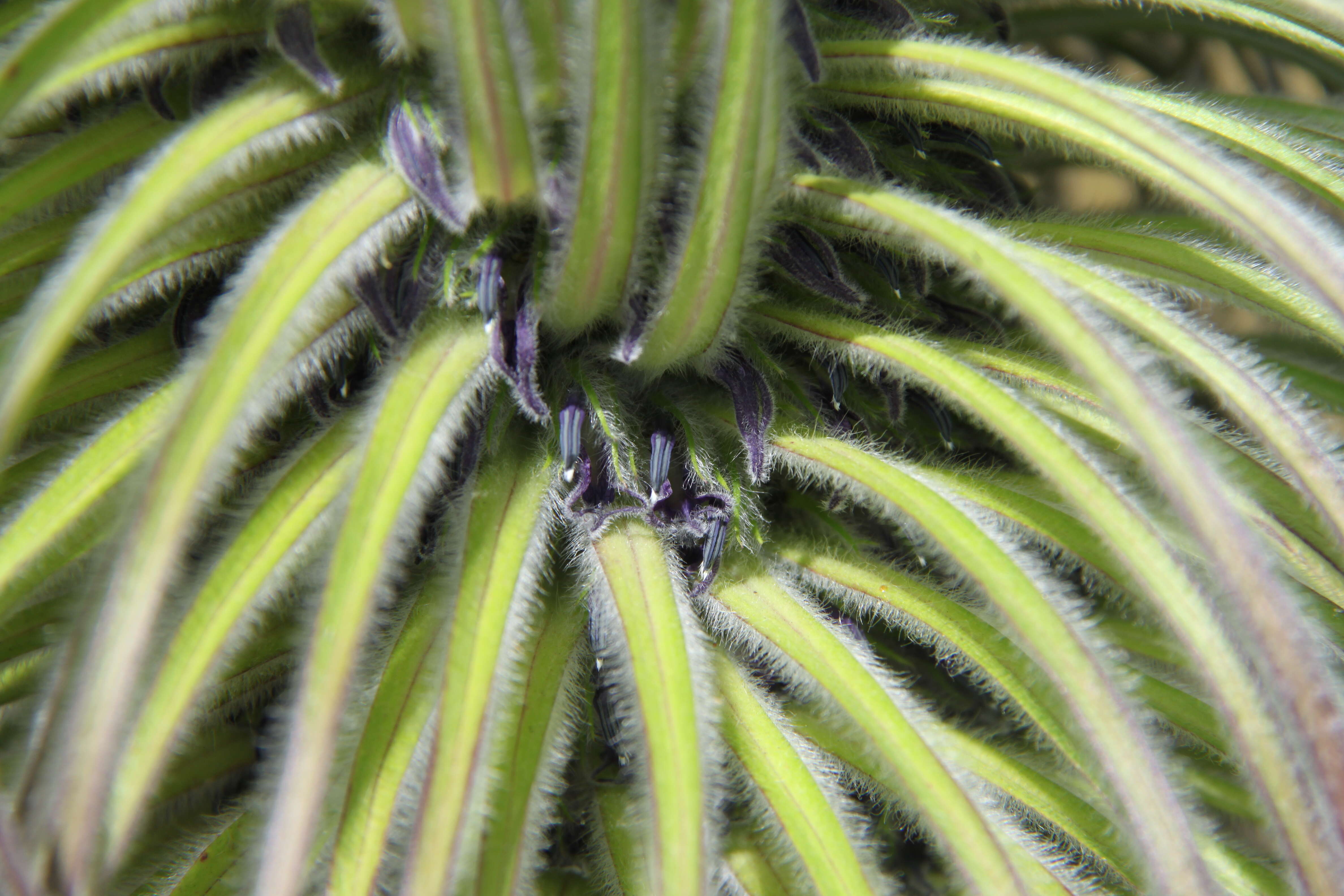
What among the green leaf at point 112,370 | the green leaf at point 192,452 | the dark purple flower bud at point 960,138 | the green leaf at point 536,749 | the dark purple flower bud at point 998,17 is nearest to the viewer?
the green leaf at point 192,452

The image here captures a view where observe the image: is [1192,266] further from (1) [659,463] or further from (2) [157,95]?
(2) [157,95]

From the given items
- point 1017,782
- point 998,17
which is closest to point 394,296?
point 1017,782

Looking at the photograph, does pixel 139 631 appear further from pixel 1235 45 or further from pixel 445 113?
pixel 1235 45

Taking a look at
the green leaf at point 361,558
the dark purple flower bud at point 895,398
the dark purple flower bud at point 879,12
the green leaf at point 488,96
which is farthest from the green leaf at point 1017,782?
the dark purple flower bud at point 879,12

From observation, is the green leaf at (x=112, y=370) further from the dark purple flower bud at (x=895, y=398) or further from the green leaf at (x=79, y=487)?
the dark purple flower bud at (x=895, y=398)

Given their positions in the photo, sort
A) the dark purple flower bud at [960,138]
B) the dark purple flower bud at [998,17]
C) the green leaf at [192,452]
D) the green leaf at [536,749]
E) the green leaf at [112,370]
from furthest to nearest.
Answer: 1. the dark purple flower bud at [998,17]
2. the dark purple flower bud at [960,138]
3. the green leaf at [112,370]
4. the green leaf at [536,749]
5. the green leaf at [192,452]

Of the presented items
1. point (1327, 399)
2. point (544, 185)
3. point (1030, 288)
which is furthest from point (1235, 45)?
point (544, 185)

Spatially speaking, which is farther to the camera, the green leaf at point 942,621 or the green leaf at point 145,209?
the green leaf at point 942,621
